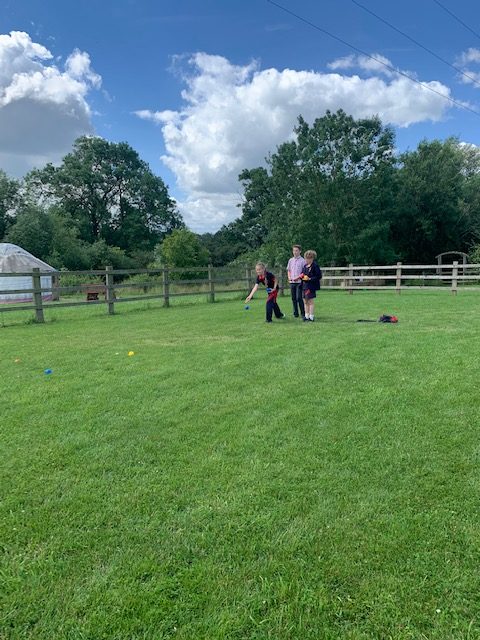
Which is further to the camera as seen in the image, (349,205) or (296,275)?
(349,205)

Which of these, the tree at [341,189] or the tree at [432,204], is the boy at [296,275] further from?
the tree at [432,204]

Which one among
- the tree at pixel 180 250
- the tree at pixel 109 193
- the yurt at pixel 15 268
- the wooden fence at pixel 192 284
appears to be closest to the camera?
the wooden fence at pixel 192 284

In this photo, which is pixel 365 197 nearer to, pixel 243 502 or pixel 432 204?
pixel 432 204

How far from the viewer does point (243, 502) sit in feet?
8.72

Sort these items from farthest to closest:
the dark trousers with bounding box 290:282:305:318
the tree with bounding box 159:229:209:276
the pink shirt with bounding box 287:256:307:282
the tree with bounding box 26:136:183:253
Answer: the tree with bounding box 26:136:183:253 < the tree with bounding box 159:229:209:276 < the dark trousers with bounding box 290:282:305:318 < the pink shirt with bounding box 287:256:307:282

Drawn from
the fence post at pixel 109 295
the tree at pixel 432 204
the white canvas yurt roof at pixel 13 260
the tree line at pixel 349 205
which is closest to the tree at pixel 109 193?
the tree line at pixel 349 205

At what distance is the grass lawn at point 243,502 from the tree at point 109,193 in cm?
4981

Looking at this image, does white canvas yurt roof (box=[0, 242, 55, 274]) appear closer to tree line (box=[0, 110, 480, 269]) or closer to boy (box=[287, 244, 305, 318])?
tree line (box=[0, 110, 480, 269])

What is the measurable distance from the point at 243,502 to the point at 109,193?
194ft

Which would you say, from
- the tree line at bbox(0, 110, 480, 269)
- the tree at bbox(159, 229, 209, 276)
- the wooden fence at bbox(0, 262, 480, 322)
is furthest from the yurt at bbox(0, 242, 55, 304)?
the tree at bbox(159, 229, 209, 276)

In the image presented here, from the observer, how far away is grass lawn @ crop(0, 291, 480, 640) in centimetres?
189

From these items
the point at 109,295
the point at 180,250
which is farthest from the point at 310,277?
the point at 180,250

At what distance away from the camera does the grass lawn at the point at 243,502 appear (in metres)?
1.89

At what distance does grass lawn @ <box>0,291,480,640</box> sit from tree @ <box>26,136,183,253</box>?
49.8 meters
